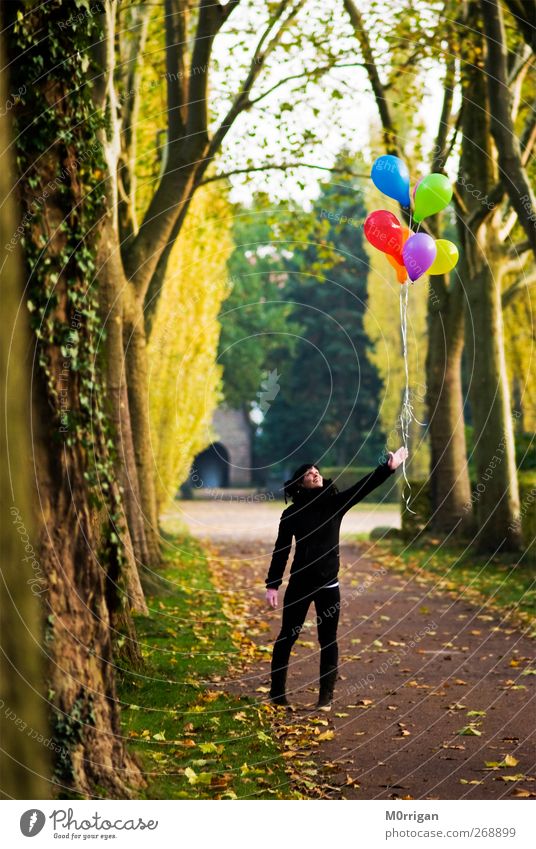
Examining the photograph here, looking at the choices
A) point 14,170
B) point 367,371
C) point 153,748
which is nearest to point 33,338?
point 14,170

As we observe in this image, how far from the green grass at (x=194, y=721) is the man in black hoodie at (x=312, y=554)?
67 centimetres

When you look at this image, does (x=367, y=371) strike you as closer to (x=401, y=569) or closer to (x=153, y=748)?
(x=401, y=569)

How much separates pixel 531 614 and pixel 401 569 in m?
5.48

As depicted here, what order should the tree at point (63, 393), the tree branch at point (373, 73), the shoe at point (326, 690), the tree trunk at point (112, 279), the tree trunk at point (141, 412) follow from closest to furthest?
the tree at point (63, 393)
the shoe at point (326, 690)
the tree trunk at point (112, 279)
the tree trunk at point (141, 412)
the tree branch at point (373, 73)

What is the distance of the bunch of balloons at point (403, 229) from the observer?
362 inches

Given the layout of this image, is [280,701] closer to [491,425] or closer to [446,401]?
[491,425]

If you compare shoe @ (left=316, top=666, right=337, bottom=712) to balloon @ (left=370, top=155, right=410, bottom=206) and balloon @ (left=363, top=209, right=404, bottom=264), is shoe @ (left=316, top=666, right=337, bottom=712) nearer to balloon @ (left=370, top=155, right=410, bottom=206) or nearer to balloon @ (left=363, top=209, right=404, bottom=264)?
balloon @ (left=363, top=209, right=404, bottom=264)

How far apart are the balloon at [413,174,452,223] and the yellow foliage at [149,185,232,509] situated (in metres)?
12.0

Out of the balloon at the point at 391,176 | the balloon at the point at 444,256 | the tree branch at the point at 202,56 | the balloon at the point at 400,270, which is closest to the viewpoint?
the balloon at the point at 391,176

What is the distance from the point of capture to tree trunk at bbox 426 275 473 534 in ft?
63.9

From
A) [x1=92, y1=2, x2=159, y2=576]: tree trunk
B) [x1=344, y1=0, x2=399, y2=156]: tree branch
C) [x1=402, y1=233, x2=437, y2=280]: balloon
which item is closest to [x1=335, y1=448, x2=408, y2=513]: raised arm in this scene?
[x1=402, y1=233, x2=437, y2=280]: balloon

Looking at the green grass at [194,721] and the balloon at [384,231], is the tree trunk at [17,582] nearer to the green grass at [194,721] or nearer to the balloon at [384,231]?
the green grass at [194,721]
